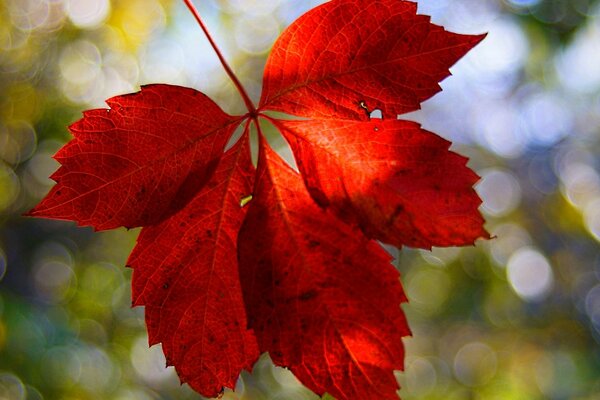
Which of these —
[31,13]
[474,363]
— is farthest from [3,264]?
[474,363]

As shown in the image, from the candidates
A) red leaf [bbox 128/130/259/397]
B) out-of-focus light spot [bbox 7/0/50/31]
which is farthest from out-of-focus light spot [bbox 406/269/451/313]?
red leaf [bbox 128/130/259/397]

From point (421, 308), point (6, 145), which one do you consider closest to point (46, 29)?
point (6, 145)

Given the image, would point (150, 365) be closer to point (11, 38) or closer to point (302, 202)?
point (11, 38)

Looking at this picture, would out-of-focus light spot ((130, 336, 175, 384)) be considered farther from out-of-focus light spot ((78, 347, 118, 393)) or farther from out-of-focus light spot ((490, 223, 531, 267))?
out-of-focus light spot ((490, 223, 531, 267))

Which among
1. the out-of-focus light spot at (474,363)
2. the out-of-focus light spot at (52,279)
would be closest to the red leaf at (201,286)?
the out-of-focus light spot at (52,279)

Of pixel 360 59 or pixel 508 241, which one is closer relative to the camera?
pixel 360 59

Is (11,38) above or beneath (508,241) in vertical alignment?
above

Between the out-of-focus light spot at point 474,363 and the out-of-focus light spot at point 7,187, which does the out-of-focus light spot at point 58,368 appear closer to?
the out-of-focus light spot at point 7,187
